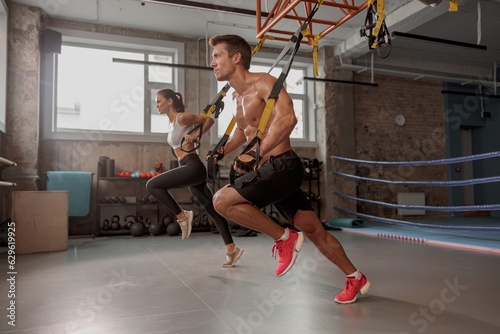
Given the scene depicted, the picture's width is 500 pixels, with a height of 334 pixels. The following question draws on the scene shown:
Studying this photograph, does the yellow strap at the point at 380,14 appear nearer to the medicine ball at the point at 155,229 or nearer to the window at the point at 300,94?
the medicine ball at the point at 155,229

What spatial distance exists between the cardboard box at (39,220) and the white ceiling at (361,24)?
2.93m

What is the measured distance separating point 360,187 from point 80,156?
224 inches

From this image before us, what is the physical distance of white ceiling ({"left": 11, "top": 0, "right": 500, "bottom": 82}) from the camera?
20.4ft

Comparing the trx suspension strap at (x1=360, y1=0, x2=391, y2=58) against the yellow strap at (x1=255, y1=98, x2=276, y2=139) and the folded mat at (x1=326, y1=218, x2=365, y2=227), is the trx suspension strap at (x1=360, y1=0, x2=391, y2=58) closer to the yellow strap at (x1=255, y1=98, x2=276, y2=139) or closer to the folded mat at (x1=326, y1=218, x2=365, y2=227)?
the yellow strap at (x1=255, y1=98, x2=276, y2=139)

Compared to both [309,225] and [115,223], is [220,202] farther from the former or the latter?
[115,223]

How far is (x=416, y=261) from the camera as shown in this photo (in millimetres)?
3527

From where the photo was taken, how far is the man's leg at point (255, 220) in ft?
6.79

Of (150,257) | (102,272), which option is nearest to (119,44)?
(150,257)

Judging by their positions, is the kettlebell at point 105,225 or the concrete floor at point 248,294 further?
the kettlebell at point 105,225

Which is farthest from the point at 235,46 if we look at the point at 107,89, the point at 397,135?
the point at 397,135

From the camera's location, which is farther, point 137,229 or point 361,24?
point 361,24

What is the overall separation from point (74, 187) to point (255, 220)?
4.76 metres

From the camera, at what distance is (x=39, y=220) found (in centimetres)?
444

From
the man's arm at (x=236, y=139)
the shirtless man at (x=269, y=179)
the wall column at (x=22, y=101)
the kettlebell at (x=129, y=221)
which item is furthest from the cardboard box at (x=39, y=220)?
the shirtless man at (x=269, y=179)
